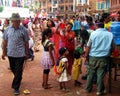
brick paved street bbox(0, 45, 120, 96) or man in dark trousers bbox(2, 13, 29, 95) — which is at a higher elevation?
man in dark trousers bbox(2, 13, 29, 95)

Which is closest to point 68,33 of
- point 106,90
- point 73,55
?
point 73,55

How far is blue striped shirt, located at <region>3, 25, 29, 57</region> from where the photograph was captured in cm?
806

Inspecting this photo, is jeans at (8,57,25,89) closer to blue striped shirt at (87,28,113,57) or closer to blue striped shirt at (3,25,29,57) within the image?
blue striped shirt at (3,25,29,57)

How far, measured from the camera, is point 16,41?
805 cm

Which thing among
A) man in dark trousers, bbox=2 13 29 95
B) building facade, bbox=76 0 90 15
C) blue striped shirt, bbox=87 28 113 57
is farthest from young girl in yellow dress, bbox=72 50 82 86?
building facade, bbox=76 0 90 15

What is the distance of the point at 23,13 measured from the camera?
99.3ft

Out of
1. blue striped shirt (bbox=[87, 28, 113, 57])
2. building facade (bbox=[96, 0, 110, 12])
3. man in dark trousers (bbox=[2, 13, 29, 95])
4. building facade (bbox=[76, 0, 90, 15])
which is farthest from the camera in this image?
building facade (bbox=[76, 0, 90, 15])

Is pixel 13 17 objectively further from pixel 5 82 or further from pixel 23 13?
pixel 23 13

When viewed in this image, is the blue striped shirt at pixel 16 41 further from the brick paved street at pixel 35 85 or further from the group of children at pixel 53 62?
the brick paved street at pixel 35 85

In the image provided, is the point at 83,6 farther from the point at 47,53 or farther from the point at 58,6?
the point at 47,53

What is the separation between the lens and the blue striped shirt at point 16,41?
26.5ft

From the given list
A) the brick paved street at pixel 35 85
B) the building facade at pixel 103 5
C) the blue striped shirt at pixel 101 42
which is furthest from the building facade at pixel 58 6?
the blue striped shirt at pixel 101 42

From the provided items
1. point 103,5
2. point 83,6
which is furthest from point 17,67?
point 83,6

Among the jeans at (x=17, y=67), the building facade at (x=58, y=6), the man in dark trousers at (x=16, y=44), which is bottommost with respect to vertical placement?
the building facade at (x=58, y=6)
